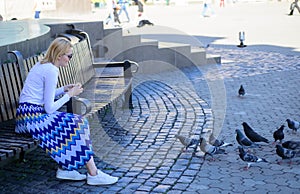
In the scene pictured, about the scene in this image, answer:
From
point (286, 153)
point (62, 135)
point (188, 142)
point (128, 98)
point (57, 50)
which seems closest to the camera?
point (62, 135)

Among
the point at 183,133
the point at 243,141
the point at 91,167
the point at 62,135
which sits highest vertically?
the point at 62,135

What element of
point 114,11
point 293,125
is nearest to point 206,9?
point 114,11

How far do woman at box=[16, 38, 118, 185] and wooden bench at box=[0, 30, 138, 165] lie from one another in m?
0.16

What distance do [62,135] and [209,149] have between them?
76.3 inches

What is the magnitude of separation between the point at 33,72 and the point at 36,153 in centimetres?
155

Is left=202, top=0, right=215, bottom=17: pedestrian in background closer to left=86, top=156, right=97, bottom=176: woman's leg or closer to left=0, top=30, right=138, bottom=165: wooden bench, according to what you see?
left=0, top=30, right=138, bottom=165: wooden bench

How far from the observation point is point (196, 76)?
41.8 feet

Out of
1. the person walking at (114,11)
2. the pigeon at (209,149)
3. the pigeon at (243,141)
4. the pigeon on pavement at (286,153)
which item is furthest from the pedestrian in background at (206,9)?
the pigeon on pavement at (286,153)

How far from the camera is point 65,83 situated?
24.2ft

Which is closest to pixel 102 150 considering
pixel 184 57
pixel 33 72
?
pixel 33 72

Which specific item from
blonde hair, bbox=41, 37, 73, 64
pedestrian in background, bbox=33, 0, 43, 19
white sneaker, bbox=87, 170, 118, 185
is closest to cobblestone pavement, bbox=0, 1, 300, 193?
white sneaker, bbox=87, 170, 118, 185

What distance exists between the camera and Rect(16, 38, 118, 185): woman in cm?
554

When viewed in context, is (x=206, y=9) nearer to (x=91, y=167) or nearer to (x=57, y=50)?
(x=57, y=50)

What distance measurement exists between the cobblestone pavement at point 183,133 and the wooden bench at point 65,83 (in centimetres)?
47
